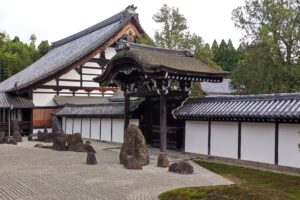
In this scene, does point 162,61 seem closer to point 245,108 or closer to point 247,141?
point 245,108

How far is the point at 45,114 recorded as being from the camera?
31344 millimetres

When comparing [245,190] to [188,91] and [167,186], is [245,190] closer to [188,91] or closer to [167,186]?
[167,186]

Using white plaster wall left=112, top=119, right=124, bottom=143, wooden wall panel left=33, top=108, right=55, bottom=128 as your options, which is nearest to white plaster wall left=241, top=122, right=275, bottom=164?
white plaster wall left=112, top=119, right=124, bottom=143

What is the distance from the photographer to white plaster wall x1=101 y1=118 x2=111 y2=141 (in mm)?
25222

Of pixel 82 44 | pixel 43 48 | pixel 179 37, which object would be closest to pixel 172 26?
pixel 179 37

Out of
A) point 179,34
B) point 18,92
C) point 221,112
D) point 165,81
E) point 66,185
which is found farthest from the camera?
point 18,92

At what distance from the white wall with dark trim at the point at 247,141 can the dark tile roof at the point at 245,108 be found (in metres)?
0.43

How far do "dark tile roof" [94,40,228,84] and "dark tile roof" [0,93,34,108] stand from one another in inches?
394

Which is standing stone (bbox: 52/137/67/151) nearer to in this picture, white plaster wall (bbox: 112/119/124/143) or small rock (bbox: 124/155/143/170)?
white plaster wall (bbox: 112/119/124/143)

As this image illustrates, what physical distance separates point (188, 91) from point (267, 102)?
584 centimetres

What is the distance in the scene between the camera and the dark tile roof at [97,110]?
2392 cm

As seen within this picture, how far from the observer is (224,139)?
1659 cm

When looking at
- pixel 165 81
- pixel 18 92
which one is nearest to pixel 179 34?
pixel 165 81

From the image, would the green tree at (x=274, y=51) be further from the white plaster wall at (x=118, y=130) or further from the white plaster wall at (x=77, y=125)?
the white plaster wall at (x=77, y=125)
